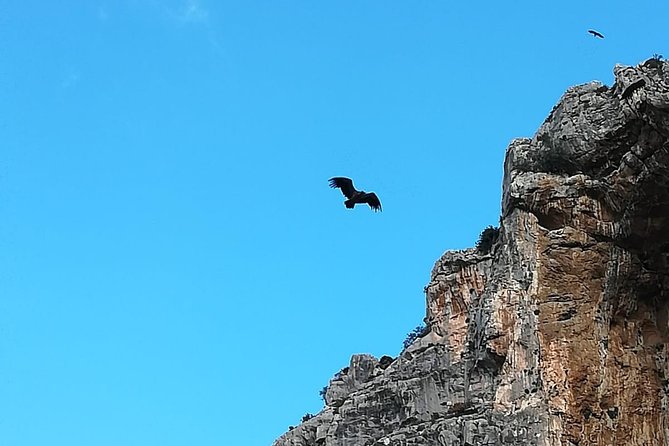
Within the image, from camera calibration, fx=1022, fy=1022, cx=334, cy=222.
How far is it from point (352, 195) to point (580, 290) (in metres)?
6.50

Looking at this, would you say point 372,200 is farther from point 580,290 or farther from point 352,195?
point 580,290

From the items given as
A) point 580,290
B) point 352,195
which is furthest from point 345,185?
point 580,290

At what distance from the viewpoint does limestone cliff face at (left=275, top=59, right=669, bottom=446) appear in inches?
846

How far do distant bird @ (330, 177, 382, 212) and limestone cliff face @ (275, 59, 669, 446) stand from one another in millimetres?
5391

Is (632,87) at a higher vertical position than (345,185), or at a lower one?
higher

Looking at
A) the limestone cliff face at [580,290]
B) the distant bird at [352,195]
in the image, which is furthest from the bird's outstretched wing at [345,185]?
the limestone cliff face at [580,290]

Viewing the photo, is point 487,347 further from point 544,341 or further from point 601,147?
point 601,147

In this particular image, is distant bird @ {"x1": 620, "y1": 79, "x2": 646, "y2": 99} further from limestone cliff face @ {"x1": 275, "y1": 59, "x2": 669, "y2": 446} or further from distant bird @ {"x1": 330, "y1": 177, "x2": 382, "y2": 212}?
distant bird @ {"x1": 330, "y1": 177, "x2": 382, "y2": 212}

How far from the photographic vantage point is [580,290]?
22.6 metres

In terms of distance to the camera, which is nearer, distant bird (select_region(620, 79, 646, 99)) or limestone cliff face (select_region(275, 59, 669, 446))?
distant bird (select_region(620, 79, 646, 99))

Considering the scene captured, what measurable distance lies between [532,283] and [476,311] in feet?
6.35

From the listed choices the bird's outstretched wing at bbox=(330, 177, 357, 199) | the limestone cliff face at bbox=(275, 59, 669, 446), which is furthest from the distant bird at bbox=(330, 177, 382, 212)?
the limestone cliff face at bbox=(275, 59, 669, 446)

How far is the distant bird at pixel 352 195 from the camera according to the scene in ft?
61.9

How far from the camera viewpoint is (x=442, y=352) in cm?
2642
